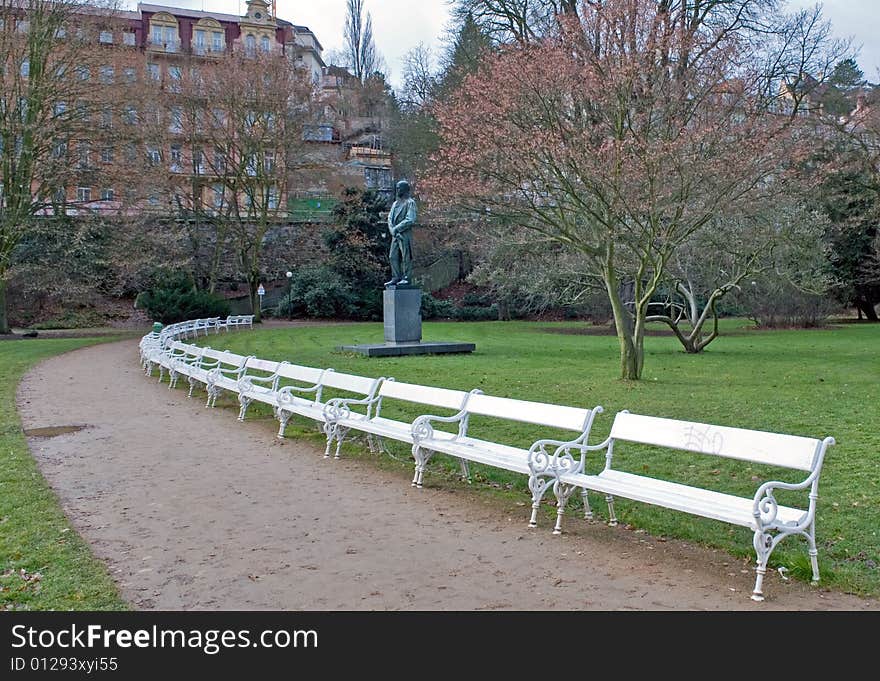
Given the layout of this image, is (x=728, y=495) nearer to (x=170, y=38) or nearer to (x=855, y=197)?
(x=855, y=197)

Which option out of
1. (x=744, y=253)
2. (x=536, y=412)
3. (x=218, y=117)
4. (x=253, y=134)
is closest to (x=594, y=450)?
(x=536, y=412)

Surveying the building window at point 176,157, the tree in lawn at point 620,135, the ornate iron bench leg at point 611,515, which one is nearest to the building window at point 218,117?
the building window at point 176,157

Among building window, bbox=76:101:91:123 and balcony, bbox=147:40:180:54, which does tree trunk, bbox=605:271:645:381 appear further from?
balcony, bbox=147:40:180:54

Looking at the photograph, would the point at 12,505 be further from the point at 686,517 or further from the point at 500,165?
the point at 500,165

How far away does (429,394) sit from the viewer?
318 inches

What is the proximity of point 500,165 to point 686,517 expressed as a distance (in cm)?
1001

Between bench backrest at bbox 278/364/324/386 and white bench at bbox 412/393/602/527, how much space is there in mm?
3033

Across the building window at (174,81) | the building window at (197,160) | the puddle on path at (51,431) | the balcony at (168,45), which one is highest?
the balcony at (168,45)

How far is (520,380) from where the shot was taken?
48.0 ft

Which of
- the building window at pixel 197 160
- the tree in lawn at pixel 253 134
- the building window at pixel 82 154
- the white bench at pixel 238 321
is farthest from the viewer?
the building window at pixel 197 160

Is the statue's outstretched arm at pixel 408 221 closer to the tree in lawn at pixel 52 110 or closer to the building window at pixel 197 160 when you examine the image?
the tree in lawn at pixel 52 110

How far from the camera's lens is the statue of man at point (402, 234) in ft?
68.9

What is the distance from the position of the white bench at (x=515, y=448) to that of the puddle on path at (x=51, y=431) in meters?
4.81

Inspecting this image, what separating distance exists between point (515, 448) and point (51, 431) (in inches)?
232
